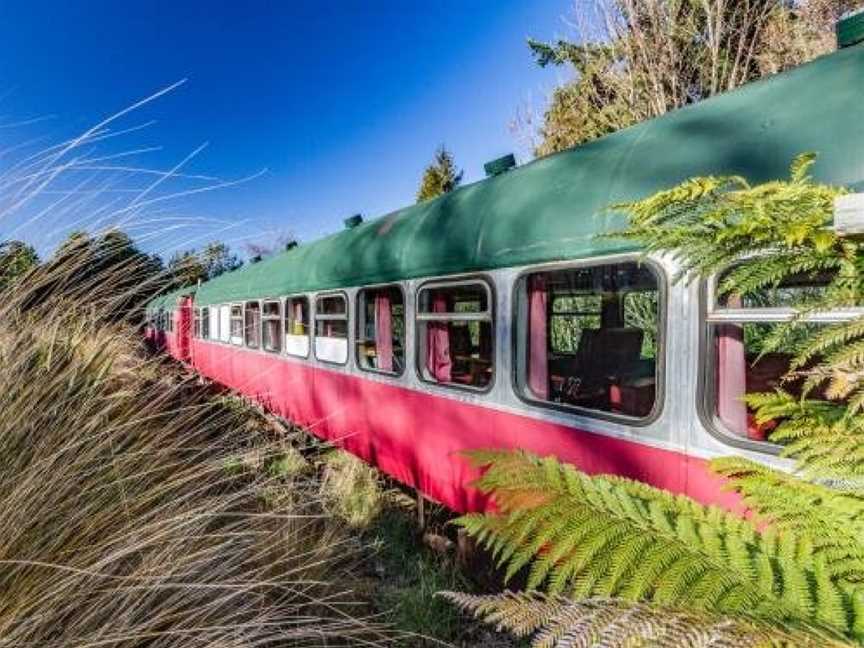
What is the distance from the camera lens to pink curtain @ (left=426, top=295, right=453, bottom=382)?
4395 millimetres

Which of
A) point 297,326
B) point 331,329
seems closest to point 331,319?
point 331,329

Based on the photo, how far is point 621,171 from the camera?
9.38 ft

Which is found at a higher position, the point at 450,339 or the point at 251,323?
the point at 450,339

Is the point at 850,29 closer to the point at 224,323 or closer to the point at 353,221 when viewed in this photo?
the point at 353,221

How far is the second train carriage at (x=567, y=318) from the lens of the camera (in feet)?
7.69

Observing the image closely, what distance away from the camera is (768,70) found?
11.6 metres

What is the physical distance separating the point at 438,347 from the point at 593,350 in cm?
112

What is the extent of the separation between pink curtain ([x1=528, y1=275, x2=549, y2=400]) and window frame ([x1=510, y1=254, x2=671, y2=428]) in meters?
0.04

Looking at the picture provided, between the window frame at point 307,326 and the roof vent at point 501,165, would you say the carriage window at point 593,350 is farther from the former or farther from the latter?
the window frame at point 307,326

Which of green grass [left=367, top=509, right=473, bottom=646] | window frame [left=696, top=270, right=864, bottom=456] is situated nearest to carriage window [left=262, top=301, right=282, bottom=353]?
green grass [left=367, top=509, right=473, bottom=646]

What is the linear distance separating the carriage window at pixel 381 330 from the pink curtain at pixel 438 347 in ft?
1.00

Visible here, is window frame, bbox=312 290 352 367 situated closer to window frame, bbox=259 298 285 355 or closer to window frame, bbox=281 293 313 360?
window frame, bbox=281 293 313 360

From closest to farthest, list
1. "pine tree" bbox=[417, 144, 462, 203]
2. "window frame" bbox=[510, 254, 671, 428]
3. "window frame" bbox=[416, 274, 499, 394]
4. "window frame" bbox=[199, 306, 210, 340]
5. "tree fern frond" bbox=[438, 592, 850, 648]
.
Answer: "tree fern frond" bbox=[438, 592, 850, 648] → "window frame" bbox=[510, 254, 671, 428] → "window frame" bbox=[416, 274, 499, 394] → "window frame" bbox=[199, 306, 210, 340] → "pine tree" bbox=[417, 144, 462, 203]

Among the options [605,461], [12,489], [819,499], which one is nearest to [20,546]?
[12,489]
